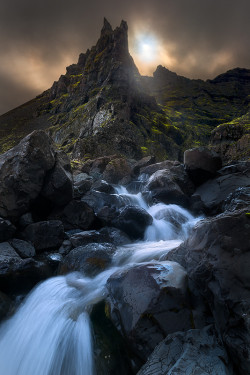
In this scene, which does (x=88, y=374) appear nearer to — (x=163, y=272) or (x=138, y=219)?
(x=163, y=272)

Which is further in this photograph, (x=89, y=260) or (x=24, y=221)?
(x=24, y=221)

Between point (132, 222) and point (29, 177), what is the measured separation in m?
5.78

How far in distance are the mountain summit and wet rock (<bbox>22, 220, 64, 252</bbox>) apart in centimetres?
2851

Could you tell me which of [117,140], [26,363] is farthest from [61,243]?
[117,140]

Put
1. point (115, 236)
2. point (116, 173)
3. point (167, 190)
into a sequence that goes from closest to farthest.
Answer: point (115, 236), point (167, 190), point (116, 173)

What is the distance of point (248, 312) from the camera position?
11.6 ft

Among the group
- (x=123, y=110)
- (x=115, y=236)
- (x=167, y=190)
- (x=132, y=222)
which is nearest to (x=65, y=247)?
(x=115, y=236)

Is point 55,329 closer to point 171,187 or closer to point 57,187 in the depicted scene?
point 57,187

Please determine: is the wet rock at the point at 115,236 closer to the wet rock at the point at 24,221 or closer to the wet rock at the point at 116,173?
the wet rock at the point at 24,221

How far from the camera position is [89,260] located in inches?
323

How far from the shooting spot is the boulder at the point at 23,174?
11.1 metres

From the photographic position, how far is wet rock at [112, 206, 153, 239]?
12.4 meters

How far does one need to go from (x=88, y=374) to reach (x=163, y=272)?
2.49m

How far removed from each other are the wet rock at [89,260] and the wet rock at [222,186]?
357 inches
